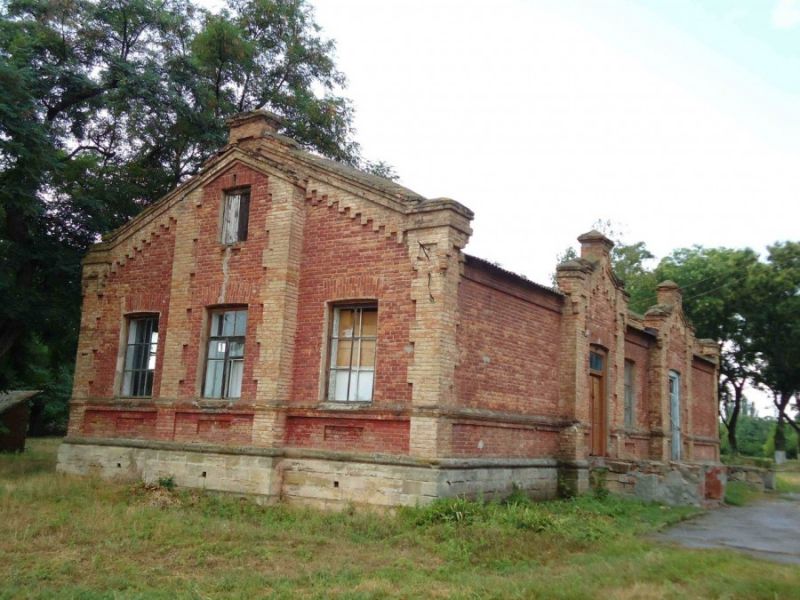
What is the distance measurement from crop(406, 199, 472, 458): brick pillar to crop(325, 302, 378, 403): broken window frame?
1.04 m

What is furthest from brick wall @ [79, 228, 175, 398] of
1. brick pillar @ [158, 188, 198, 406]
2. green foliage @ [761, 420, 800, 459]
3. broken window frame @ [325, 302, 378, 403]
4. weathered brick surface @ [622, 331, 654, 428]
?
green foliage @ [761, 420, 800, 459]

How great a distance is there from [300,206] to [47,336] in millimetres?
10148

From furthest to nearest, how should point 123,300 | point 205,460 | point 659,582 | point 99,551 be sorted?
point 123,300
point 205,460
point 99,551
point 659,582

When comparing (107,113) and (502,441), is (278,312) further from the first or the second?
(107,113)

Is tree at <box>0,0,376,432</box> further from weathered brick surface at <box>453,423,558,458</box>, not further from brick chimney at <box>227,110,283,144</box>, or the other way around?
weathered brick surface at <box>453,423,558,458</box>

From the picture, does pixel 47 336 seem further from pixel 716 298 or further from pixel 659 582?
pixel 716 298

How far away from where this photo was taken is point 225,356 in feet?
49.0

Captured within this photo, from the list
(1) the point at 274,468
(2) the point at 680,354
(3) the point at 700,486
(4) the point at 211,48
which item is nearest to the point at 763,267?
(2) the point at 680,354

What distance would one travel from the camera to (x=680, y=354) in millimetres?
23688

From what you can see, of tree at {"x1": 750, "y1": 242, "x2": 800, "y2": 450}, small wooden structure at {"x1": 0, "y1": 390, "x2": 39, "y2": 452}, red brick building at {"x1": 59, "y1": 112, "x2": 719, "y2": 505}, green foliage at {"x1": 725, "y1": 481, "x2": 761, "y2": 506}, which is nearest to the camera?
red brick building at {"x1": 59, "y1": 112, "x2": 719, "y2": 505}

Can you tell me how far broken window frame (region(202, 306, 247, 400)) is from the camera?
14695 millimetres

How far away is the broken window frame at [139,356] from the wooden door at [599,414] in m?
10.3

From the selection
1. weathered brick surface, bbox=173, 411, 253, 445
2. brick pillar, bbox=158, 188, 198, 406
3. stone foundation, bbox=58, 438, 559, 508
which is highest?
brick pillar, bbox=158, 188, 198, 406

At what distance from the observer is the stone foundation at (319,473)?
39.9 feet
